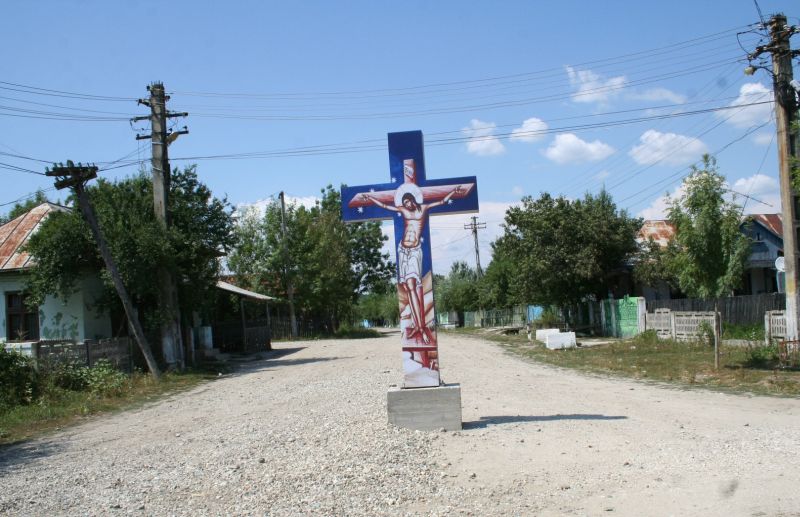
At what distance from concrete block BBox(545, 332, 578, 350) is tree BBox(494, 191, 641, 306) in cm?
694

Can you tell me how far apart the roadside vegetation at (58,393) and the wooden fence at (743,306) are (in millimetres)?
18735

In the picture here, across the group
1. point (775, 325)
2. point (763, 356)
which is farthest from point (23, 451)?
point (775, 325)

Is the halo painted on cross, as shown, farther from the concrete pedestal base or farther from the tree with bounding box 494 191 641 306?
the tree with bounding box 494 191 641 306

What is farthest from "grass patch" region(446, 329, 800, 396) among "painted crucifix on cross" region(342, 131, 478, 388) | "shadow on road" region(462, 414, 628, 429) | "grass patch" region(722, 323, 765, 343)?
"painted crucifix on cross" region(342, 131, 478, 388)

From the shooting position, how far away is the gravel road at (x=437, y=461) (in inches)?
236

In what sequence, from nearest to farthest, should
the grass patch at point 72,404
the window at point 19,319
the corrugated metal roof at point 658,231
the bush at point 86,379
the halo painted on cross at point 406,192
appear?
the halo painted on cross at point 406,192 → the grass patch at point 72,404 → the bush at point 86,379 → the window at point 19,319 → the corrugated metal roof at point 658,231

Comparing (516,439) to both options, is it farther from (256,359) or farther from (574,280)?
(574,280)

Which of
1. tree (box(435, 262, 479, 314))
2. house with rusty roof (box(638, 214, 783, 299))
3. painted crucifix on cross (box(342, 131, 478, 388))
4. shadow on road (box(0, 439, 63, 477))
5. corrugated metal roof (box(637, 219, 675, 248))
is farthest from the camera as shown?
tree (box(435, 262, 479, 314))

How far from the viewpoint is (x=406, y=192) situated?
31.3 feet

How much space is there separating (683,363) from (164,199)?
16.8m

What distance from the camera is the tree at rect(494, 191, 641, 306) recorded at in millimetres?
34344

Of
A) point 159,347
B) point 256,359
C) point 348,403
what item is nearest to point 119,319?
point 159,347

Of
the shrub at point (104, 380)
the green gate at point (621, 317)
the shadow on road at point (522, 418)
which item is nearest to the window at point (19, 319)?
the shrub at point (104, 380)

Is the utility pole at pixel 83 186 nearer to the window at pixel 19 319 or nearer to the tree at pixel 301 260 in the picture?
the window at pixel 19 319
